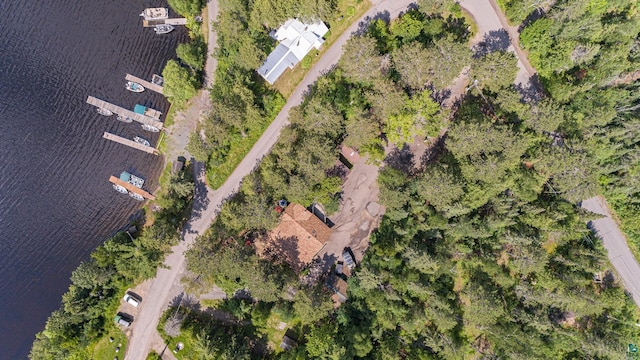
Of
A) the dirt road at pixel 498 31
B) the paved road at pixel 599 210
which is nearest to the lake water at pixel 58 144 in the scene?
the dirt road at pixel 498 31

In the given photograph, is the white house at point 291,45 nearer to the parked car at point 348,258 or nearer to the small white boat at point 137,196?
the small white boat at point 137,196

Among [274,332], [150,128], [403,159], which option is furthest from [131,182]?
[403,159]

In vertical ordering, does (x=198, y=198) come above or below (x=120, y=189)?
above

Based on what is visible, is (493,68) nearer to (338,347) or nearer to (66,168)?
(338,347)

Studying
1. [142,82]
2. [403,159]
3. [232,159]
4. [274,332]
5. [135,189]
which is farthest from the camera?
[142,82]

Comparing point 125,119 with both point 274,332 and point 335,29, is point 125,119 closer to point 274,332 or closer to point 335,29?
point 335,29

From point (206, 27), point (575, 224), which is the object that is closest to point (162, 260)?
point (206, 27)
